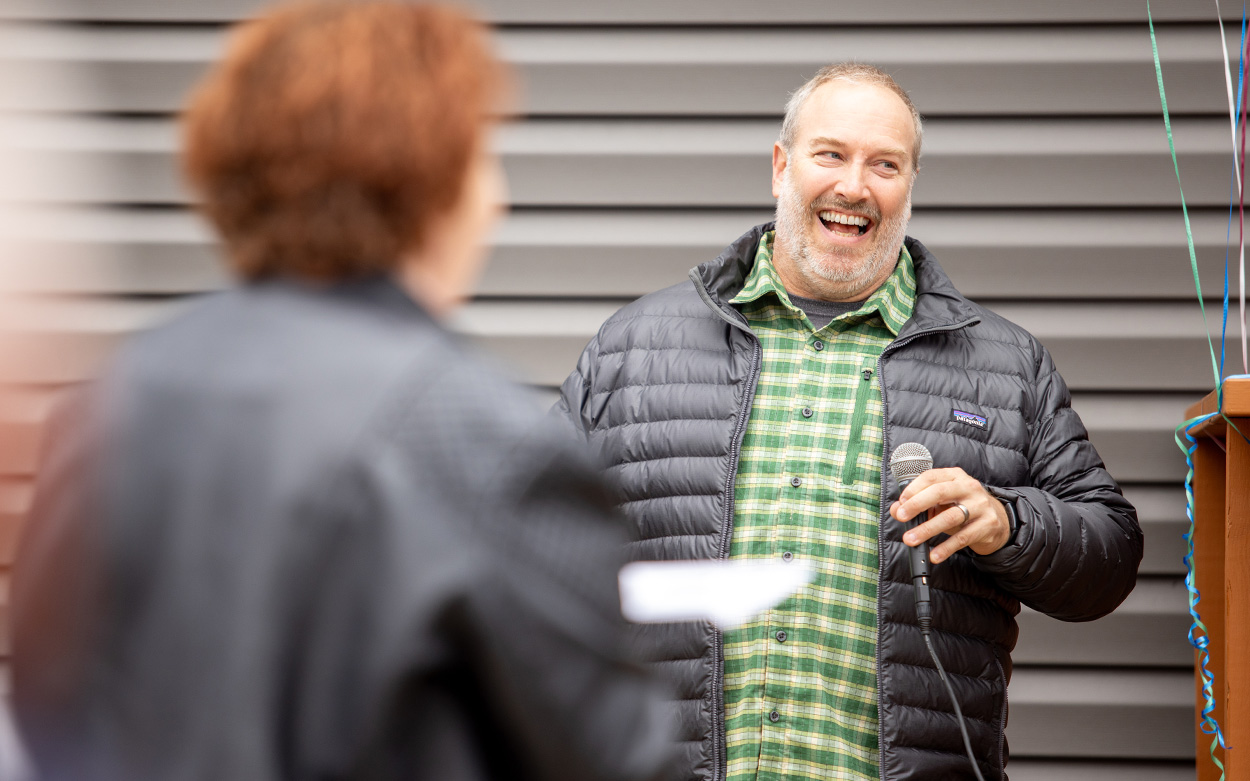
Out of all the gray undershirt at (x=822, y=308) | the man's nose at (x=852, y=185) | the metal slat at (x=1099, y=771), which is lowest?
the metal slat at (x=1099, y=771)

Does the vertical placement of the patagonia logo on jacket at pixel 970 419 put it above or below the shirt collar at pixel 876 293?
below

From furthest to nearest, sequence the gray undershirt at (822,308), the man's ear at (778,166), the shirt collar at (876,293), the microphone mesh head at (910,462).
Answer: the man's ear at (778,166) < the gray undershirt at (822,308) < the shirt collar at (876,293) < the microphone mesh head at (910,462)

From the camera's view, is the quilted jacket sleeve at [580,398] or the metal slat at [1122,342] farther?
the metal slat at [1122,342]

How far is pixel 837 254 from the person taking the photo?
2.37 metres

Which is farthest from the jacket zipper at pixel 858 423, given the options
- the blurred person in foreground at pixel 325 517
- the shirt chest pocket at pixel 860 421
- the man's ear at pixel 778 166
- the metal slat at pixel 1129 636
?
the blurred person in foreground at pixel 325 517

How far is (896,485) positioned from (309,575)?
145 centimetres

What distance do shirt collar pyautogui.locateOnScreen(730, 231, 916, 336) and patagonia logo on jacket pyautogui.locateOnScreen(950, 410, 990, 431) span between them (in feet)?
0.68

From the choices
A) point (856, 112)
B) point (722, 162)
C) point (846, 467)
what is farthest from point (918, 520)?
point (722, 162)

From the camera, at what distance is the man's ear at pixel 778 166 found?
2525 mm

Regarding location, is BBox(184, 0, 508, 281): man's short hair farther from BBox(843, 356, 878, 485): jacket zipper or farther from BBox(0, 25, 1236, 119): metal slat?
BBox(0, 25, 1236, 119): metal slat

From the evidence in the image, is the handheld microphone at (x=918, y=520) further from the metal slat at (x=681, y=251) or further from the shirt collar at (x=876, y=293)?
the metal slat at (x=681, y=251)

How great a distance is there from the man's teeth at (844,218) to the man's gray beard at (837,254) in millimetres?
17

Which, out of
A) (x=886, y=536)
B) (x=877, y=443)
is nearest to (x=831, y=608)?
(x=886, y=536)

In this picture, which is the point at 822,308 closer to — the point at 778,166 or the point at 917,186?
the point at 778,166
